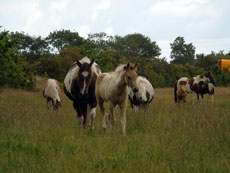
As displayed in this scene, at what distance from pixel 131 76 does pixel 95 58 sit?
2608 centimetres

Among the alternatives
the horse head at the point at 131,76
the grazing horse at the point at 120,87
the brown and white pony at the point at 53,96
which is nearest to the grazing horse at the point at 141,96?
the grazing horse at the point at 120,87

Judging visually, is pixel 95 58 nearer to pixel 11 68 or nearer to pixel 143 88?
pixel 11 68

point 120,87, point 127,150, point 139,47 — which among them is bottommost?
point 127,150

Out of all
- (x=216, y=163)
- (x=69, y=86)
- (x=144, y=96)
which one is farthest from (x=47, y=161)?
(x=144, y=96)

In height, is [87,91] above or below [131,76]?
below

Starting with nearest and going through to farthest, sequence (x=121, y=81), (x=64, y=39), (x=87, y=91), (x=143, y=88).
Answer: (x=121, y=81), (x=87, y=91), (x=143, y=88), (x=64, y=39)

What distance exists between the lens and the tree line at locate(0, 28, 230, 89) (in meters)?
22.6

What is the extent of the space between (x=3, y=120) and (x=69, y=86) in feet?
7.73

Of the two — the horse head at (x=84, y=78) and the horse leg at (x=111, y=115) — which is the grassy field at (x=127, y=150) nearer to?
the horse leg at (x=111, y=115)

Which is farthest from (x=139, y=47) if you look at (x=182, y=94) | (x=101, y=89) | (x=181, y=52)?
(x=101, y=89)

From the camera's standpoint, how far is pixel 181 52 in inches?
3238

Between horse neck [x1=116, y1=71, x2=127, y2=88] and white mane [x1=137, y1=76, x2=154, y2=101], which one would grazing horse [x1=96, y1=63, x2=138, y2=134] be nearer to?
horse neck [x1=116, y1=71, x2=127, y2=88]

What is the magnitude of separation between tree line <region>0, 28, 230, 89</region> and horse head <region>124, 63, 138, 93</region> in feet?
7.10

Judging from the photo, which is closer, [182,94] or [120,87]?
[120,87]
